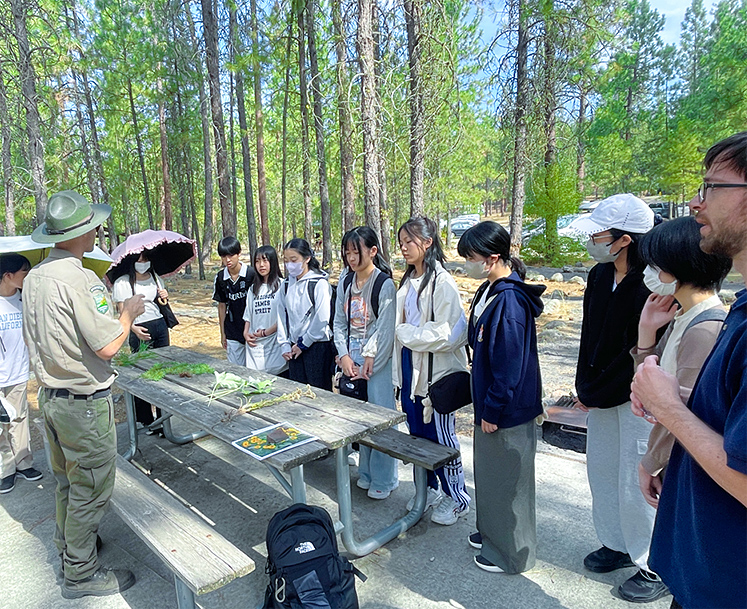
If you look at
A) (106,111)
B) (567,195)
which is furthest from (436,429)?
(106,111)

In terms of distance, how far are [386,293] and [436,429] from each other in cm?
99

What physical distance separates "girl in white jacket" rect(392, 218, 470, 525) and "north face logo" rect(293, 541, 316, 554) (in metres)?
1.06

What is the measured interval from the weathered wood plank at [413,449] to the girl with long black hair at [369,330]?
1.00 feet

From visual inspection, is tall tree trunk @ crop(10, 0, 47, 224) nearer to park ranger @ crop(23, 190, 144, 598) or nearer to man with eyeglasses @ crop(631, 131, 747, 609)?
park ranger @ crop(23, 190, 144, 598)

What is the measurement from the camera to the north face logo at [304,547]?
7.89ft

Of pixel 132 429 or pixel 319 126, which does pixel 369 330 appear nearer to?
pixel 132 429

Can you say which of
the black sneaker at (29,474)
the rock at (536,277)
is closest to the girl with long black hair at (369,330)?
the black sneaker at (29,474)

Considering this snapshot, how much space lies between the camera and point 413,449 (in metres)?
3.13

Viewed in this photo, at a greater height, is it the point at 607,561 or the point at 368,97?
the point at 368,97

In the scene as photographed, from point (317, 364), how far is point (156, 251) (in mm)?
2072

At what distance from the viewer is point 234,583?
9.22 ft

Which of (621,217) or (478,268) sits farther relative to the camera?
(478,268)

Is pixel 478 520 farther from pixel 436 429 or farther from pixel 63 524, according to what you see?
pixel 63 524

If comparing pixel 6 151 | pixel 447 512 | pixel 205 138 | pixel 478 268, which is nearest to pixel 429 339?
pixel 478 268
